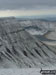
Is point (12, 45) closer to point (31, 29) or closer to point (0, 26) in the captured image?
point (0, 26)

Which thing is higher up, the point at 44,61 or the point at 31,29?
the point at 31,29

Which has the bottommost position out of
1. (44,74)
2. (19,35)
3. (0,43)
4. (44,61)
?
(44,74)

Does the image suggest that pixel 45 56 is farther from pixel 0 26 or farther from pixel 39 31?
pixel 39 31

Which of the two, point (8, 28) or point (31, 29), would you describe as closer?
point (8, 28)

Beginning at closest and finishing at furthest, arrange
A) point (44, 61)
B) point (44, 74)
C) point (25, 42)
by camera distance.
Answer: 1. point (44, 74)
2. point (44, 61)
3. point (25, 42)

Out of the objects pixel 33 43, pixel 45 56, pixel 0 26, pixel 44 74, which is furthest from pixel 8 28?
pixel 44 74

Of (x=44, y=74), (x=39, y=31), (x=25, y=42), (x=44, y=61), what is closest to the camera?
(x=44, y=74)

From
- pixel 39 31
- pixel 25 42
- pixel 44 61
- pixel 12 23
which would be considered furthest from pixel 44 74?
pixel 39 31
